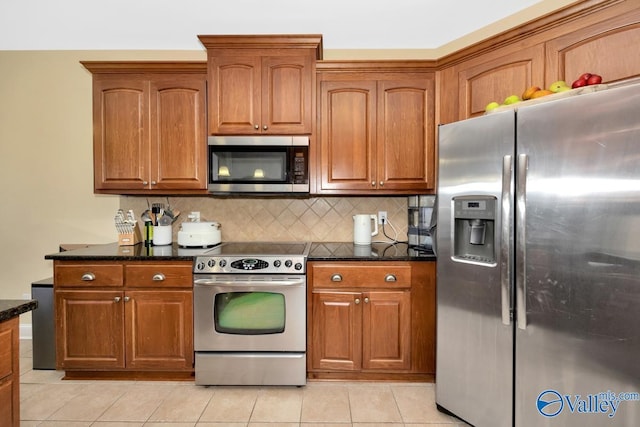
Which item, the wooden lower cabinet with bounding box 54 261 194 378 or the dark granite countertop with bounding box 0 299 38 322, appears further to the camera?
the wooden lower cabinet with bounding box 54 261 194 378

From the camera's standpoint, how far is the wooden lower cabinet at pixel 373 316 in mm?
2371

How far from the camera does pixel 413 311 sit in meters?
2.37

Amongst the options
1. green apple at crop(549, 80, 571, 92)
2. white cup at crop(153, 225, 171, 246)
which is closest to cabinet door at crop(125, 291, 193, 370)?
white cup at crop(153, 225, 171, 246)

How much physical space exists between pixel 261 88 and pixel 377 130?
0.94 m

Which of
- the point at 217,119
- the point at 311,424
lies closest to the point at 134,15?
the point at 217,119

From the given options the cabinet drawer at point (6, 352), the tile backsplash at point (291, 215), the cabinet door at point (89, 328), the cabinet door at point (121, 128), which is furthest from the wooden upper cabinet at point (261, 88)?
the cabinet drawer at point (6, 352)

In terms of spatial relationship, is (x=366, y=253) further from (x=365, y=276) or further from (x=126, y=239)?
(x=126, y=239)

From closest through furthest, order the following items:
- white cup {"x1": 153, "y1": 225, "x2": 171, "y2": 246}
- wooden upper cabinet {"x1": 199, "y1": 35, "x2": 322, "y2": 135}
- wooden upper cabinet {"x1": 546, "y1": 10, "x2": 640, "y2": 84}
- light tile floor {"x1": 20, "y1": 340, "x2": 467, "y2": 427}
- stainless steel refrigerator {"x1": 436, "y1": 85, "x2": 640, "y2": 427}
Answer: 1. stainless steel refrigerator {"x1": 436, "y1": 85, "x2": 640, "y2": 427}
2. wooden upper cabinet {"x1": 546, "y1": 10, "x2": 640, "y2": 84}
3. light tile floor {"x1": 20, "y1": 340, "x2": 467, "y2": 427}
4. wooden upper cabinet {"x1": 199, "y1": 35, "x2": 322, "y2": 135}
5. white cup {"x1": 153, "y1": 225, "x2": 171, "y2": 246}

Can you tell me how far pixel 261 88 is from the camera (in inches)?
104

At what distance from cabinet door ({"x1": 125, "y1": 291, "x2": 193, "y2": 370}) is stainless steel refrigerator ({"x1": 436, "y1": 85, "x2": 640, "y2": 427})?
65.7 inches

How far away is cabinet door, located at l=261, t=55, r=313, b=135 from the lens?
2623mm

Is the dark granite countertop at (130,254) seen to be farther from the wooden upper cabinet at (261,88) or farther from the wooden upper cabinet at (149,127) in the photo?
the wooden upper cabinet at (261,88)

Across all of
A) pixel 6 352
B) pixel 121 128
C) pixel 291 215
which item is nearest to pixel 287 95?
pixel 291 215

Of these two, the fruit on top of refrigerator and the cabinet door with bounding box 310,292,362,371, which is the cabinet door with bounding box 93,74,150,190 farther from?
the fruit on top of refrigerator
